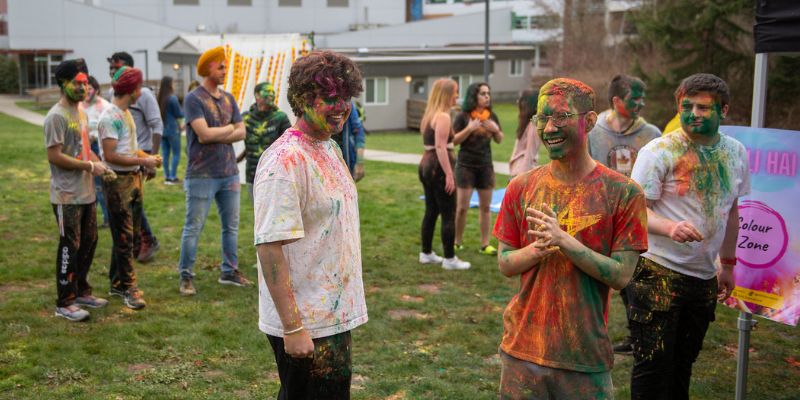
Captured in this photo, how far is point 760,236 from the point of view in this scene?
459cm

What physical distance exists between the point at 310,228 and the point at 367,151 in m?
16.8

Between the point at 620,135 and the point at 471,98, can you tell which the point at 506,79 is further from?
the point at 620,135

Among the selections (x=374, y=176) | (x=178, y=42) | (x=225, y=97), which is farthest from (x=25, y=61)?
(x=225, y=97)

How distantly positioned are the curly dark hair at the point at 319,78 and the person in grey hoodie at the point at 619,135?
10.6ft

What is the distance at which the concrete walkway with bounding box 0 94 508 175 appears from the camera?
16969 mm

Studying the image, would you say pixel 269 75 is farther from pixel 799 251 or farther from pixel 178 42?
pixel 178 42

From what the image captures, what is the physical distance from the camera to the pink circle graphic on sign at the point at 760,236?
4520mm

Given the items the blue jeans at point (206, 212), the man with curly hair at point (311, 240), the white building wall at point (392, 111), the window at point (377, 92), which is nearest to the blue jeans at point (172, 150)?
the blue jeans at point (206, 212)

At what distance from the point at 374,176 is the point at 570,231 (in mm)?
11670

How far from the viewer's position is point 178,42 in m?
35.0

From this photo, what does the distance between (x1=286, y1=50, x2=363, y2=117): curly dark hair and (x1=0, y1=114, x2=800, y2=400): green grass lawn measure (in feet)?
7.83

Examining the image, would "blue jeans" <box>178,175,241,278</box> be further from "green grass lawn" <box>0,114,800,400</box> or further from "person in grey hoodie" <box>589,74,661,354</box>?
"person in grey hoodie" <box>589,74,661,354</box>

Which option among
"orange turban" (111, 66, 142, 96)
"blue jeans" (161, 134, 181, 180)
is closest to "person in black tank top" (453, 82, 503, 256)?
"orange turban" (111, 66, 142, 96)

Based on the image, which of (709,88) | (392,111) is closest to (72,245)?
(709,88)
